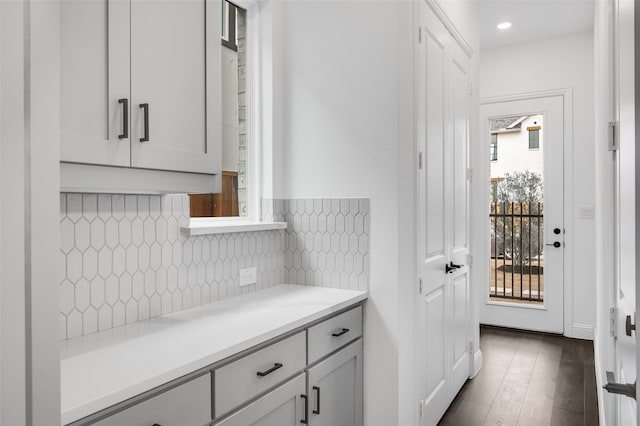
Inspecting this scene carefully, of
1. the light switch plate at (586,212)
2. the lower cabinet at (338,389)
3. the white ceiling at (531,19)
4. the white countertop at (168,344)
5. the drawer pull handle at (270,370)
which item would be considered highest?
the white ceiling at (531,19)

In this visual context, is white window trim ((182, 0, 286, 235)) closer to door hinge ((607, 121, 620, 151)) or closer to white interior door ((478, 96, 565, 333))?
door hinge ((607, 121, 620, 151))

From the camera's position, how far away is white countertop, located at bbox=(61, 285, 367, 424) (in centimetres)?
105

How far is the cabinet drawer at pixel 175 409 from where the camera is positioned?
107 cm

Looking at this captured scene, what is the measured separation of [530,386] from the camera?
3121mm

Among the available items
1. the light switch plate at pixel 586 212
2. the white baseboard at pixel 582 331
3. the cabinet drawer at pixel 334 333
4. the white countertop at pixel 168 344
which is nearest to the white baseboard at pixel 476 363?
the white baseboard at pixel 582 331

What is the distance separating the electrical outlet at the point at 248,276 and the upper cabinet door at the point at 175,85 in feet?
2.26

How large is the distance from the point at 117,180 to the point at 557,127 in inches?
167

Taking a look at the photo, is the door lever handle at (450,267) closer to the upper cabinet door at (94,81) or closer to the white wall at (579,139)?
the upper cabinet door at (94,81)

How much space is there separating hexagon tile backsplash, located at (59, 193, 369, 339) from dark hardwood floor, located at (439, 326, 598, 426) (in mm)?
1274

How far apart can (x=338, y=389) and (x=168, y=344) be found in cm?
88

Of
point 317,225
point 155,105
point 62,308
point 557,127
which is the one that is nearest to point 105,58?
point 155,105

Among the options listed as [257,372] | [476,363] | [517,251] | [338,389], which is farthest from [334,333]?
[517,251]

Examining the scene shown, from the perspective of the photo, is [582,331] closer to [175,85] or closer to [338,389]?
[338,389]

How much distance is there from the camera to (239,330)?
1.53m
